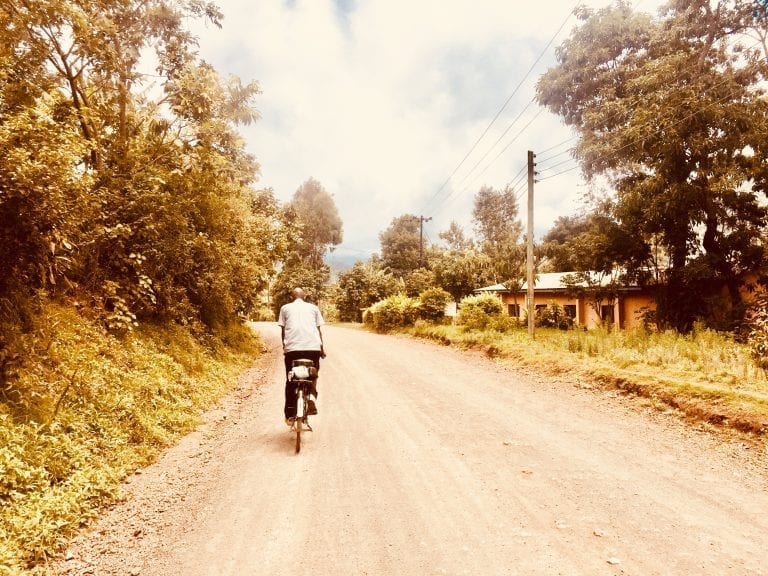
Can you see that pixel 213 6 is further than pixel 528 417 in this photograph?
Yes

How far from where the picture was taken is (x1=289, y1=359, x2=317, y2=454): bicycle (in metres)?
6.12

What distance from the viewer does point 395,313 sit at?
29250 mm

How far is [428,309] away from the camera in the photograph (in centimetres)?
2659

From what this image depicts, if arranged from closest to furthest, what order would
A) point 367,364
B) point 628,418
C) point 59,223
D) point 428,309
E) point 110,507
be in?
point 110,507, point 59,223, point 628,418, point 367,364, point 428,309

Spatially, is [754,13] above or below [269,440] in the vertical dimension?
above

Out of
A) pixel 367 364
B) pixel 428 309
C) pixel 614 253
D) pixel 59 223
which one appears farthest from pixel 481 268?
pixel 59 223

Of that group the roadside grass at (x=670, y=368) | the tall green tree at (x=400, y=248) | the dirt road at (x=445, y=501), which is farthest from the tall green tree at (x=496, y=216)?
the dirt road at (x=445, y=501)

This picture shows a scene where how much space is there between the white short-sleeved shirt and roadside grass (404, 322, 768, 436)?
6.42 m

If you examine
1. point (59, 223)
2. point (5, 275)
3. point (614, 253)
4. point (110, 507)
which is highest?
A: point (614, 253)

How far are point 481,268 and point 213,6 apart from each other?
73.7 feet

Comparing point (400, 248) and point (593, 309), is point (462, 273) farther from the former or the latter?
point (400, 248)

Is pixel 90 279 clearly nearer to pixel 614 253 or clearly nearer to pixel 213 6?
pixel 213 6

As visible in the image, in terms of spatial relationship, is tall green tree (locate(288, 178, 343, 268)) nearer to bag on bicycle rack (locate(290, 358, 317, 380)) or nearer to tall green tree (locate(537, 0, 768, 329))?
tall green tree (locate(537, 0, 768, 329))

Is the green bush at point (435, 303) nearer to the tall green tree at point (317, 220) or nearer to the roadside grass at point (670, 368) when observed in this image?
the roadside grass at point (670, 368)
